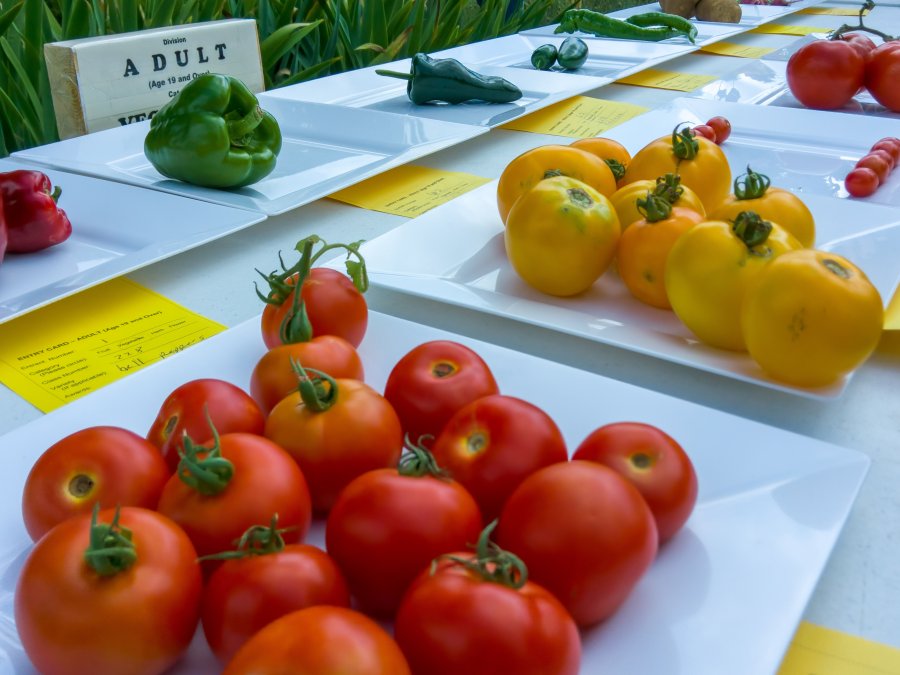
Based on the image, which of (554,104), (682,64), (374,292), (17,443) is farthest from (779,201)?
(682,64)

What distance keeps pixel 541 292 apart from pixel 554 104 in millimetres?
909

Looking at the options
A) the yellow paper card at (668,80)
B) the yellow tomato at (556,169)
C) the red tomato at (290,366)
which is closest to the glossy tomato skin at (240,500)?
the red tomato at (290,366)

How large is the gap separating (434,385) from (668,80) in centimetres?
151

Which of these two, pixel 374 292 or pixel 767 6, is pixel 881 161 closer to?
pixel 374 292

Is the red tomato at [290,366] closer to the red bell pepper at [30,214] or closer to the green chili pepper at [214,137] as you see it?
the red bell pepper at [30,214]

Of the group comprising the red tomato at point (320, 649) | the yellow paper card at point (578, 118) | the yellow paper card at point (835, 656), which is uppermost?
the red tomato at point (320, 649)

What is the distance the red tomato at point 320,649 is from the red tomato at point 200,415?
20 cm

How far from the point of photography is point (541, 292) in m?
0.86

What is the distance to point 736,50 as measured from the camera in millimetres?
2238

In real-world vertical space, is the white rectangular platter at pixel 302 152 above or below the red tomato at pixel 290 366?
below

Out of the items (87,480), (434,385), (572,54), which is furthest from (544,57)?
(87,480)

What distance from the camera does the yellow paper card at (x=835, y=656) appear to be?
48cm

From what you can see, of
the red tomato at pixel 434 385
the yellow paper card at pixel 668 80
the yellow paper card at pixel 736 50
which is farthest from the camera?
the yellow paper card at pixel 736 50

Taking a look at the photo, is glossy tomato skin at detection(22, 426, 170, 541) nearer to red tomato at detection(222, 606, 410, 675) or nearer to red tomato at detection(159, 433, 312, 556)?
red tomato at detection(159, 433, 312, 556)
